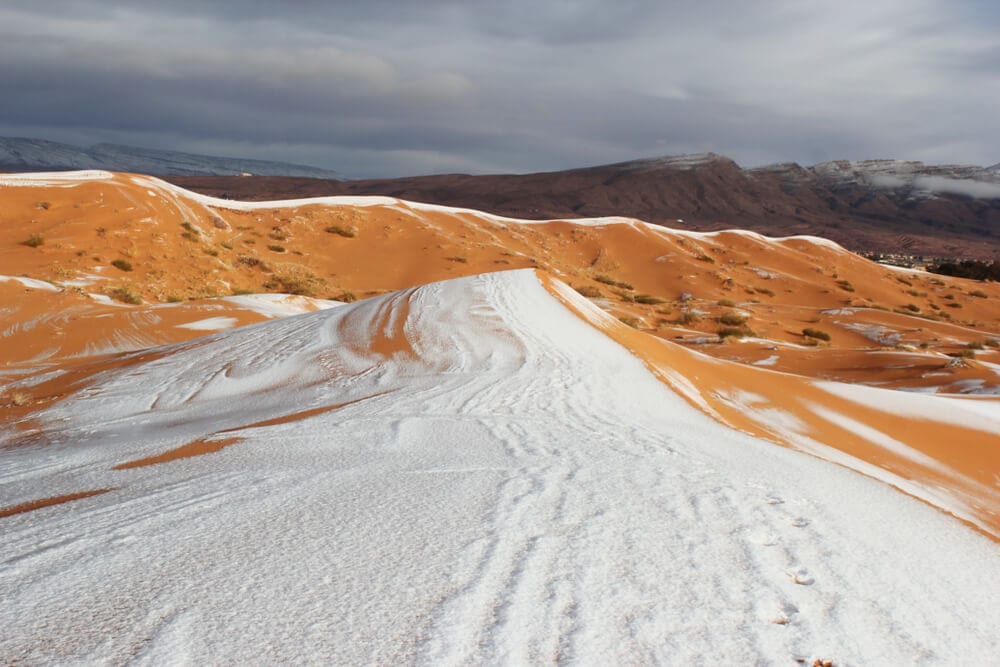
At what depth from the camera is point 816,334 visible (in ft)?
59.7

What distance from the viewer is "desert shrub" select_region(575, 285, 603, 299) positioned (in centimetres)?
1988

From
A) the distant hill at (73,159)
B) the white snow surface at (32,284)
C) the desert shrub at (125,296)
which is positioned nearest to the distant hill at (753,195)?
the desert shrub at (125,296)

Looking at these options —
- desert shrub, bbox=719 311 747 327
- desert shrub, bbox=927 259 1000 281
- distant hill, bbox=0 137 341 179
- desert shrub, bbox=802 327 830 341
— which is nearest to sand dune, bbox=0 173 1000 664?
desert shrub, bbox=802 327 830 341

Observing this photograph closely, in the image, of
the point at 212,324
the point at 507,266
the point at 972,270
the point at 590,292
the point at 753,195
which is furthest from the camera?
the point at 753,195

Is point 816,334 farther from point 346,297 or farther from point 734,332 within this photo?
point 346,297

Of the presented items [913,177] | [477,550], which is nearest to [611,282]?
[477,550]

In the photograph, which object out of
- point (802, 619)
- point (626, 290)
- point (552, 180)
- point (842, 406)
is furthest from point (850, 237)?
point (802, 619)

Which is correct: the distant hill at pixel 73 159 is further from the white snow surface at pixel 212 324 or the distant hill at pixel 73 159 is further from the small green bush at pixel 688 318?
the white snow surface at pixel 212 324

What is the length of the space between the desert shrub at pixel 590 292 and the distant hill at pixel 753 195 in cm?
5201

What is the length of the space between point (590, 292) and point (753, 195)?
92.4 meters

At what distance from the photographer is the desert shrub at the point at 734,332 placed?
52.3 ft

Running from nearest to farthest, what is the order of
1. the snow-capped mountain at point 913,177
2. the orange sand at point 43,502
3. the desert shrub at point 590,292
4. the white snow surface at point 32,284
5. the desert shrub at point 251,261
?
the orange sand at point 43,502, the white snow surface at point 32,284, the desert shrub at point 251,261, the desert shrub at point 590,292, the snow-capped mountain at point 913,177

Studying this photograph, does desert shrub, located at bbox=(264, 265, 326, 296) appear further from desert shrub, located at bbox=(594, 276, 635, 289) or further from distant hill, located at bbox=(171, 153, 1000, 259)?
distant hill, located at bbox=(171, 153, 1000, 259)

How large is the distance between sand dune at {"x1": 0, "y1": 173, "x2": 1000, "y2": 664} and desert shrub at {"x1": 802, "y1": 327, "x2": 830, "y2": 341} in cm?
827
